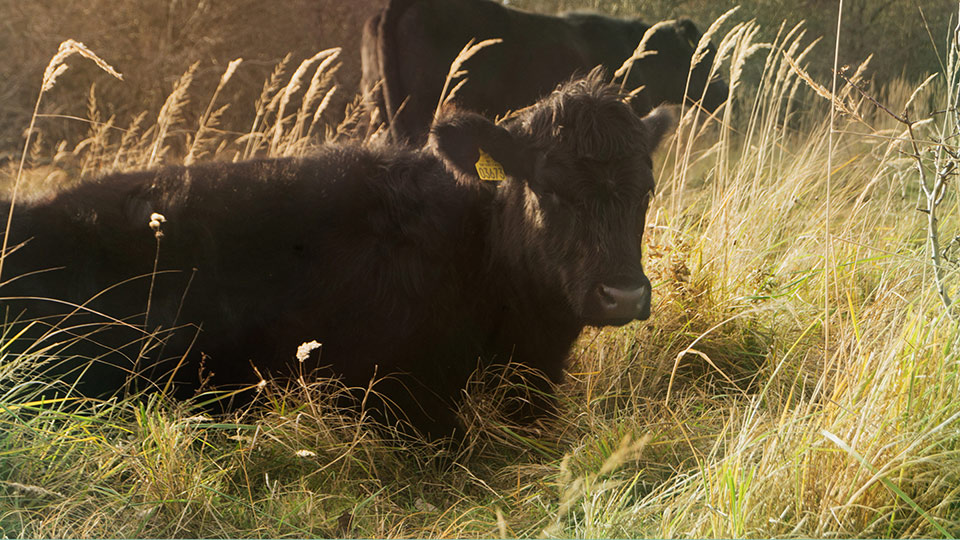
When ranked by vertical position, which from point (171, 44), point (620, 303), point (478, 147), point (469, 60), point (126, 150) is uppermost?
point (478, 147)

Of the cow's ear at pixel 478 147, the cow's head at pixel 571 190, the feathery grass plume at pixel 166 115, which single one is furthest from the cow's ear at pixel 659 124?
the feathery grass plume at pixel 166 115

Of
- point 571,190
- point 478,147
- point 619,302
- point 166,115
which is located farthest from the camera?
point 166,115

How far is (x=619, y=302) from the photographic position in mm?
3662

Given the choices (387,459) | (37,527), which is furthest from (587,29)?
(37,527)

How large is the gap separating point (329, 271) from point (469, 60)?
244 inches

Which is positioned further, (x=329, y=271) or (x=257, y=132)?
(x=257, y=132)

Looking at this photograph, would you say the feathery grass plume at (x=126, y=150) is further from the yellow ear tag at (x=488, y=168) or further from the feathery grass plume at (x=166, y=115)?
the yellow ear tag at (x=488, y=168)

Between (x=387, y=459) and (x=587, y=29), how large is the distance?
866cm

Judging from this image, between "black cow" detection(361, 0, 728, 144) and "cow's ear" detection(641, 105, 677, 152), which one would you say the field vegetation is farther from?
"black cow" detection(361, 0, 728, 144)

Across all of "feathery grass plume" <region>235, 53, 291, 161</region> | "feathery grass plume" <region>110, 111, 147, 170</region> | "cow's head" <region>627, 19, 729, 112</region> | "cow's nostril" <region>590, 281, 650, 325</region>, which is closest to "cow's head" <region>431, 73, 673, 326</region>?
"cow's nostril" <region>590, 281, 650, 325</region>

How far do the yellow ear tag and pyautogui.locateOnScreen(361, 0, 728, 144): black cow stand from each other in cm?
506

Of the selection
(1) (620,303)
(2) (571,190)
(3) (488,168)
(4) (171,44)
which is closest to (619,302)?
(1) (620,303)

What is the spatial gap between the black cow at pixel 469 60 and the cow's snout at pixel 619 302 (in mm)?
5597

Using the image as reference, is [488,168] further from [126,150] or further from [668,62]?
[668,62]
